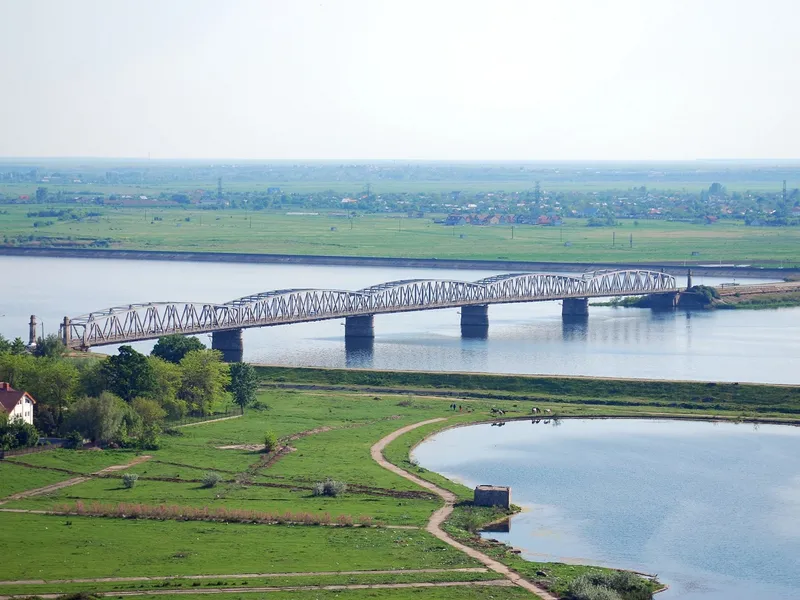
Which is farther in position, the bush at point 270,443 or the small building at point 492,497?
the bush at point 270,443

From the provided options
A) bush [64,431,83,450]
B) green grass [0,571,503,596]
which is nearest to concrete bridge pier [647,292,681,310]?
bush [64,431,83,450]

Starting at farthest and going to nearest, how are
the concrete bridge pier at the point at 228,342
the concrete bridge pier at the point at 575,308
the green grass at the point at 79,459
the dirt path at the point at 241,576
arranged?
1. the concrete bridge pier at the point at 575,308
2. the concrete bridge pier at the point at 228,342
3. the green grass at the point at 79,459
4. the dirt path at the point at 241,576

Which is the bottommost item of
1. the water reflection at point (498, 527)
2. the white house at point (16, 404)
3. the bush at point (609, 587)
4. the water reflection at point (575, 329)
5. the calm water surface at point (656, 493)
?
the water reflection at point (575, 329)

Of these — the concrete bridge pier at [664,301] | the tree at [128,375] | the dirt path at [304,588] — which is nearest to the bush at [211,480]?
the tree at [128,375]

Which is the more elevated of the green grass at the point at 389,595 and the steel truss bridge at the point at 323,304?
the steel truss bridge at the point at 323,304

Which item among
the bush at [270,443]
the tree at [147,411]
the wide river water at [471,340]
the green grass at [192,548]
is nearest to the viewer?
the green grass at [192,548]

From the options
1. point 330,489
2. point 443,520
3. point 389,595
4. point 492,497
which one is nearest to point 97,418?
point 330,489

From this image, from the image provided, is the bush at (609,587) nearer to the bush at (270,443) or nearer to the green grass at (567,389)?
the bush at (270,443)
